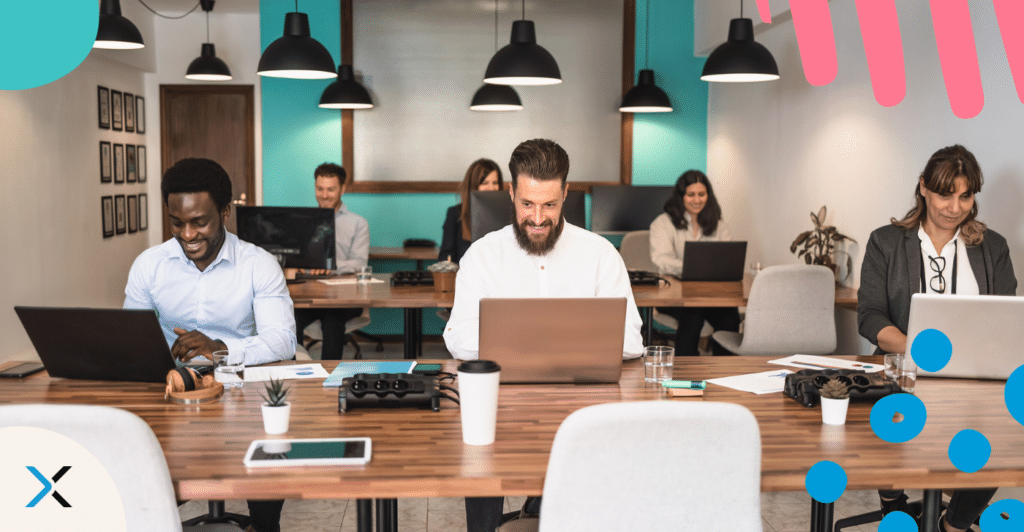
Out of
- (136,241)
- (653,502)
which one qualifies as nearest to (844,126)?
(653,502)

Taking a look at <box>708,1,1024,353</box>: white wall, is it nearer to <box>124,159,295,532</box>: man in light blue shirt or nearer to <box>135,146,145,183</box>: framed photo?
<box>124,159,295,532</box>: man in light blue shirt

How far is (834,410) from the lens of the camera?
183 centimetres

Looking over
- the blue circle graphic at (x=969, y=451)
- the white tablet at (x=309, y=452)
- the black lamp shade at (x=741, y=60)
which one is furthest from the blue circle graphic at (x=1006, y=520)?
the black lamp shade at (x=741, y=60)

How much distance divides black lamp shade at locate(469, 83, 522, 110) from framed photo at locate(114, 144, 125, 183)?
3.21 meters

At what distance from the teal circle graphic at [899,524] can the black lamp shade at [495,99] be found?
16.2 feet

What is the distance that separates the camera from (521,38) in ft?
15.6

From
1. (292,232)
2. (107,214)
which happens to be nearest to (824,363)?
(292,232)

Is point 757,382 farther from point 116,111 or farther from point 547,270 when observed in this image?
point 116,111

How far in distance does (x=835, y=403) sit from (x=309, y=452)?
115cm

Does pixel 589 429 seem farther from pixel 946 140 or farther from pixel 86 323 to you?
pixel 946 140

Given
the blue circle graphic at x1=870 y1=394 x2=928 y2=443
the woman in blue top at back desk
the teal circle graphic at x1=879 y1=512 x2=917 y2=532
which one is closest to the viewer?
the blue circle graphic at x1=870 y1=394 x2=928 y2=443

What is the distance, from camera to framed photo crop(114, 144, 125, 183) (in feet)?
23.4

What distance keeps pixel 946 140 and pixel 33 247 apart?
18.8 feet

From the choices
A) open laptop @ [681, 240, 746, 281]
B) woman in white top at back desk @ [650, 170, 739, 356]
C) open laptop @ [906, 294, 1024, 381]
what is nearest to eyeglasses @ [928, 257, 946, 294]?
open laptop @ [906, 294, 1024, 381]
